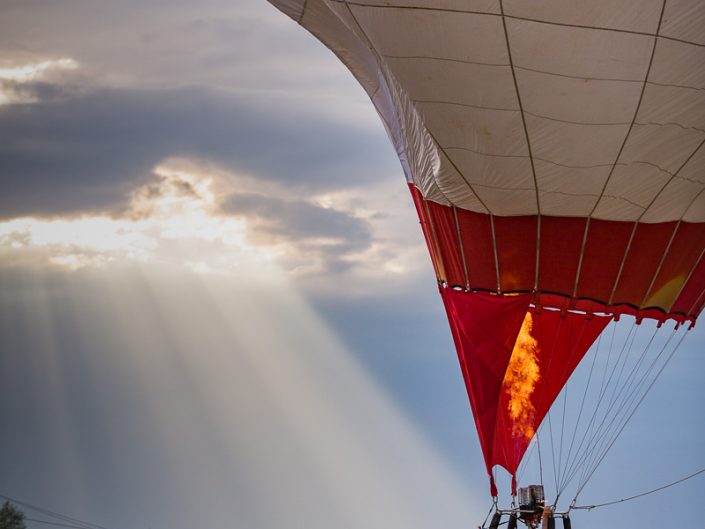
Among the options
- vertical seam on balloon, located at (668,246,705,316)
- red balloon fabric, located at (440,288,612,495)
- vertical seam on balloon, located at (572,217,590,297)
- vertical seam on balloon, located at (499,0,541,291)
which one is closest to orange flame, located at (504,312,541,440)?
red balloon fabric, located at (440,288,612,495)

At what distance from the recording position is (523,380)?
1584cm

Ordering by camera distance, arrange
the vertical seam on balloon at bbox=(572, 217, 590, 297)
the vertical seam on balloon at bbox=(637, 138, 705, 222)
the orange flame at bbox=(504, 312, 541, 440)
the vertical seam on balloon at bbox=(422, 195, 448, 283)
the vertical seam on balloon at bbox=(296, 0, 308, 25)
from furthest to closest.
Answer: the vertical seam on balloon at bbox=(296, 0, 308, 25) < the orange flame at bbox=(504, 312, 541, 440) < the vertical seam on balloon at bbox=(422, 195, 448, 283) < the vertical seam on balloon at bbox=(572, 217, 590, 297) < the vertical seam on balloon at bbox=(637, 138, 705, 222)

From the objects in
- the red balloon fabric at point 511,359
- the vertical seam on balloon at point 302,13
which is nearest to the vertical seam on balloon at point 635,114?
the red balloon fabric at point 511,359

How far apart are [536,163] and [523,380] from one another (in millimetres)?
3785

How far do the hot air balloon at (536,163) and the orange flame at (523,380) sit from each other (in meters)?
0.02

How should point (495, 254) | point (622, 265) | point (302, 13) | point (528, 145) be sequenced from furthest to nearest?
point (302, 13) < point (495, 254) < point (622, 265) < point (528, 145)

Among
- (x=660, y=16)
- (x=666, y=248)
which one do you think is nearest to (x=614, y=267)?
(x=666, y=248)

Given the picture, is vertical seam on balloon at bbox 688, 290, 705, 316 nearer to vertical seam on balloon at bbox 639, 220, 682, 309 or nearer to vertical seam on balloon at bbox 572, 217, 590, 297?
vertical seam on balloon at bbox 639, 220, 682, 309

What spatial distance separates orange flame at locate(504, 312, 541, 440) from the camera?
1568 centimetres

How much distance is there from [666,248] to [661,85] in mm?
3048

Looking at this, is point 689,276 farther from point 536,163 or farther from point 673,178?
point 536,163

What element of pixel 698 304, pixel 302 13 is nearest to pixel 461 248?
pixel 698 304

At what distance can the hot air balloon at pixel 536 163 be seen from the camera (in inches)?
471

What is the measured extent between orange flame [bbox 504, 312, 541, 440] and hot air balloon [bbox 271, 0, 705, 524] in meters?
0.02
